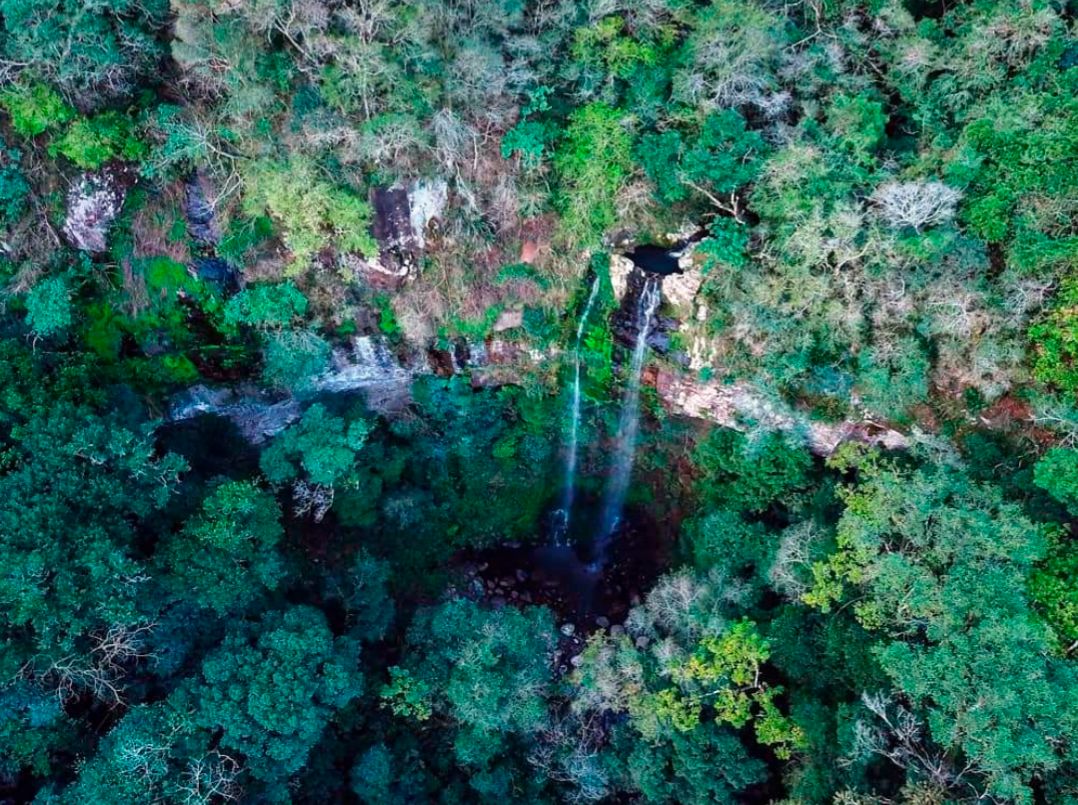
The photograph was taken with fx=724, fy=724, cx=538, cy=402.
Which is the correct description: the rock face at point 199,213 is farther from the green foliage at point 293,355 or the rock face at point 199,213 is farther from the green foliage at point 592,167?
the green foliage at point 592,167

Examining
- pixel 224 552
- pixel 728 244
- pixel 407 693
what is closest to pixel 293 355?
pixel 224 552

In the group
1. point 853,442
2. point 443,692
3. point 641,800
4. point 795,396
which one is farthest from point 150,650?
point 853,442

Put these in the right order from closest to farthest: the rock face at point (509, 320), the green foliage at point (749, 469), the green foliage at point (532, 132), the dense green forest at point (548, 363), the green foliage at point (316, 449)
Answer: the dense green forest at point (548, 363)
the green foliage at point (532, 132)
the green foliage at point (316, 449)
the green foliage at point (749, 469)
the rock face at point (509, 320)

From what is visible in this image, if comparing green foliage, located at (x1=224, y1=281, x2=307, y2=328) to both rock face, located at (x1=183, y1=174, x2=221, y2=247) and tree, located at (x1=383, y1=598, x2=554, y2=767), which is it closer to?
rock face, located at (x1=183, y1=174, x2=221, y2=247)

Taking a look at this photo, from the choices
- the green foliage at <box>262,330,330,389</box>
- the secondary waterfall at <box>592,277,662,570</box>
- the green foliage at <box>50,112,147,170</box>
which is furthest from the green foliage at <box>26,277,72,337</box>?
the secondary waterfall at <box>592,277,662,570</box>

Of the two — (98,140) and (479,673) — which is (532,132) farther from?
(479,673)

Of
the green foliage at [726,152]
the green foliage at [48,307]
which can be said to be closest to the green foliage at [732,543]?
the green foliage at [726,152]
